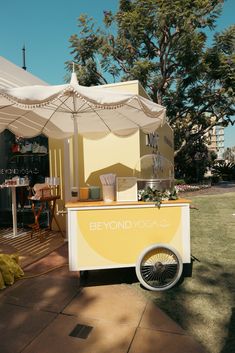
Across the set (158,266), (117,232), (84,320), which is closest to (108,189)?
(117,232)

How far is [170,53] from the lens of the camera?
15.6 m

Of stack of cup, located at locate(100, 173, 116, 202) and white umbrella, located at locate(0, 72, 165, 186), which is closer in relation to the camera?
white umbrella, located at locate(0, 72, 165, 186)

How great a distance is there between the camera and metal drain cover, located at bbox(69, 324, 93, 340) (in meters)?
2.39

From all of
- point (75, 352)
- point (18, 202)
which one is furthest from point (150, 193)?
point (18, 202)

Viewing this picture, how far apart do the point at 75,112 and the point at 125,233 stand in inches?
87.7

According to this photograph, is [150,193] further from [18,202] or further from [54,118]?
[18,202]

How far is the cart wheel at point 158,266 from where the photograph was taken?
3211mm

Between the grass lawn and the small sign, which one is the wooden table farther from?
the grass lawn

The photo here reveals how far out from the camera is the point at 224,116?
1839 cm

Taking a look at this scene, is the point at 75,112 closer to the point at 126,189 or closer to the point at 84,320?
the point at 126,189

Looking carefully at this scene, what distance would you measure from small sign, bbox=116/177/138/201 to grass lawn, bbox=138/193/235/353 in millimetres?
1139

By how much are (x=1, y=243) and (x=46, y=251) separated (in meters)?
1.14

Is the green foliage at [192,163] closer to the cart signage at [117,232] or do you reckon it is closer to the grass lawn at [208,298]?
the grass lawn at [208,298]

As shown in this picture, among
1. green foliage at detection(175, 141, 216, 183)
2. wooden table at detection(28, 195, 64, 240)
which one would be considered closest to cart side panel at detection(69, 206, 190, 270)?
wooden table at detection(28, 195, 64, 240)
